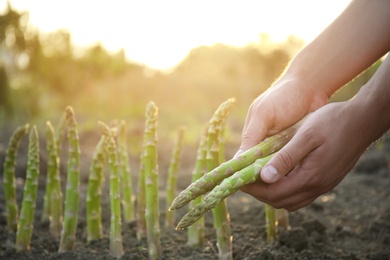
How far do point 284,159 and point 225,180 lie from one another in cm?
34

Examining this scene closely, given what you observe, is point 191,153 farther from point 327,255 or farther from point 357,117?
point 357,117

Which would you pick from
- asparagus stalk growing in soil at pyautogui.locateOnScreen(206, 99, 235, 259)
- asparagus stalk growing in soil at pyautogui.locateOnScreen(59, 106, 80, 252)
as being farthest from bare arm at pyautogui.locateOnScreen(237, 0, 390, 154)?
asparagus stalk growing in soil at pyautogui.locateOnScreen(59, 106, 80, 252)

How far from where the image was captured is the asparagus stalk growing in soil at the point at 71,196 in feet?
11.0

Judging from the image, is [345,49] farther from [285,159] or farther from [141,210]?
[141,210]

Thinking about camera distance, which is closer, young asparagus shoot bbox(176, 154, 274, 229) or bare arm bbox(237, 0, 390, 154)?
young asparagus shoot bbox(176, 154, 274, 229)

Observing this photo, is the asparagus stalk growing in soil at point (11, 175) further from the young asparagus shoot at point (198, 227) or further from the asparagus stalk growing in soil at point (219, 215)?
the asparagus stalk growing in soil at point (219, 215)

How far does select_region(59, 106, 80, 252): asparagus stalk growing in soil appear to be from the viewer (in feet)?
11.0

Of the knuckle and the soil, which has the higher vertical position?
the knuckle

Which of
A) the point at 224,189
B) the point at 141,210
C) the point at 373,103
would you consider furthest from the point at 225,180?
the point at 141,210

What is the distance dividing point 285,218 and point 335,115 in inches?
57.7

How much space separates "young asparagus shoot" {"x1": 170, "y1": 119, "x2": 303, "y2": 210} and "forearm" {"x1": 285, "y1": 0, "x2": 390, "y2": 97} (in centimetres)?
65

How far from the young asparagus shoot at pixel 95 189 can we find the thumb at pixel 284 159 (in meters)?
1.47

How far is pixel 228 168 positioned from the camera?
8.31 feet

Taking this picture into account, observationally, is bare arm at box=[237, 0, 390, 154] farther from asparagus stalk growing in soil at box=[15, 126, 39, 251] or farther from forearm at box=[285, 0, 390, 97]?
asparagus stalk growing in soil at box=[15, 126, 39, 251]
